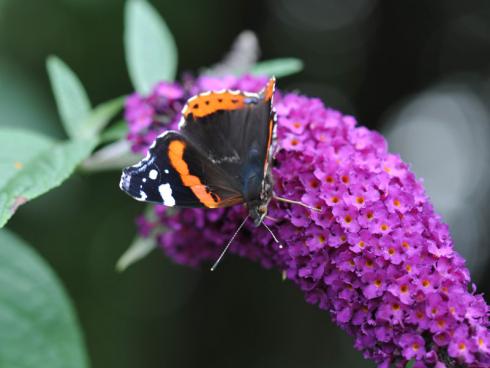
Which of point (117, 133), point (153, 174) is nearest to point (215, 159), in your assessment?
point (153, 174)

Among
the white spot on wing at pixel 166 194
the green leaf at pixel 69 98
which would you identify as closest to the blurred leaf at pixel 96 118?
the green leaf at pixel 69 98

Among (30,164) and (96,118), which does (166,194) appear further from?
(96,118)

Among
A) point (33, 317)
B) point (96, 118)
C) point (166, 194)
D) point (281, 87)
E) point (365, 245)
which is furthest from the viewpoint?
point (281, 87)

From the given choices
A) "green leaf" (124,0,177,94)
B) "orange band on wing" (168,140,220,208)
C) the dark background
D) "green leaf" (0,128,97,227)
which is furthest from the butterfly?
the dark background

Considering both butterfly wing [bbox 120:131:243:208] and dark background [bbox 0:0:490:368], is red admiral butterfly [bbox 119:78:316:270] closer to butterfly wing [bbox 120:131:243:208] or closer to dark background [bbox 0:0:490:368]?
butterfly wing [bbox 120:131:243:208]

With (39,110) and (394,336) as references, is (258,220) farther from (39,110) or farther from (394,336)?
(39,110)

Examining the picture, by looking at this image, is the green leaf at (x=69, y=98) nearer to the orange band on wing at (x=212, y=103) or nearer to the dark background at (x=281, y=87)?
the orange band on wing at (x=212, y=103)

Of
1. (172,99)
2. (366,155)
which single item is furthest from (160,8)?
(366,155)
